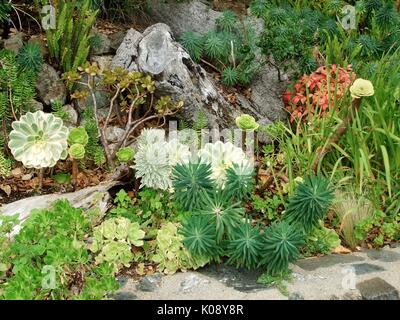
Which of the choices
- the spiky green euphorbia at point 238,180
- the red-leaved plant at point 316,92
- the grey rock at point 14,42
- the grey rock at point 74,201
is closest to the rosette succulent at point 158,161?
the grey rock at point 74,201

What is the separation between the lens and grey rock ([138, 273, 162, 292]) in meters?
3.46

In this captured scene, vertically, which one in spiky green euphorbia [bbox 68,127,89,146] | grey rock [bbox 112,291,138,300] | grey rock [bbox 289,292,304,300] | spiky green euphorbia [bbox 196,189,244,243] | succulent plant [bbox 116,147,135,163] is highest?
spiky green euphorbia [bbox 68,127,89,146]

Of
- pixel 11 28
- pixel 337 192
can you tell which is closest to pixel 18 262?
pixel 337 192

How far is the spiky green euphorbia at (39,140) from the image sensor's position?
13.1ft

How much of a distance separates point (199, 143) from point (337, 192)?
107cm

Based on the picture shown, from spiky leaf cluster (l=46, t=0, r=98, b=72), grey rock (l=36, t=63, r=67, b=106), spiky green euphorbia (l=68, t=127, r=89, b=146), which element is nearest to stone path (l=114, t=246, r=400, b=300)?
spiky green euphorbia (l=68, t=127, r=89, b=146)

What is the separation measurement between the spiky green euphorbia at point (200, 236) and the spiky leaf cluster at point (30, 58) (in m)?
1.88

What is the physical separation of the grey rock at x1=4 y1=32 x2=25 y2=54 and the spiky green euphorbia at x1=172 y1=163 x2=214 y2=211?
1.98m

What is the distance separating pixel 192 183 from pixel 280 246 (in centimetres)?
62

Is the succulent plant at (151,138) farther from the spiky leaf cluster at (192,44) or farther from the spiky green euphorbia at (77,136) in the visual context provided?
the spiky leaf cluster at (192,44)

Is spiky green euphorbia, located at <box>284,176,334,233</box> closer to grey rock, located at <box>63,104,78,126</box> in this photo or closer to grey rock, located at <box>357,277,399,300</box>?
grey rock, located at <box>357,277,399,300</box>

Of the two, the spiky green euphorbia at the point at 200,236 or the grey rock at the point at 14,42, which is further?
the grey rock at the point at 14,42

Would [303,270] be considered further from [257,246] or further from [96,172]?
[96,172]

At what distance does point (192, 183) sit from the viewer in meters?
3.59
